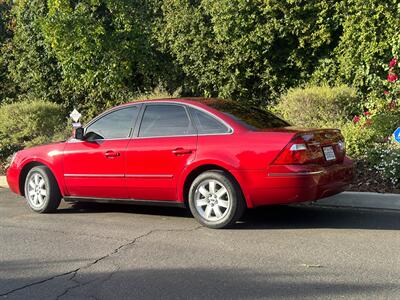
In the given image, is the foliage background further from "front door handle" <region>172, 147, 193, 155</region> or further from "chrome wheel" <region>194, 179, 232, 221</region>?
"chrome wheel" <region>194, 179, 232, 221</region>

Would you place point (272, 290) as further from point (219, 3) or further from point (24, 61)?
point (24, 61)

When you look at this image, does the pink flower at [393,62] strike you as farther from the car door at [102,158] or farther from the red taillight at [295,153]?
→ the car door at [102,158]

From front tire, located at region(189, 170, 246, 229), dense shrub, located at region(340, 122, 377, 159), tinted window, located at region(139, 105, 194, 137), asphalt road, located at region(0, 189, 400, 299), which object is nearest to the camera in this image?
asphalt road, located at region(0, 189, 400, 299)

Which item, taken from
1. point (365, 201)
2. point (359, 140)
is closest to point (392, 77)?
point (359, 140)

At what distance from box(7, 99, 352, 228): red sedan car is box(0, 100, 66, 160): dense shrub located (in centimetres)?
583

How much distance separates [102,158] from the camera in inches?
276

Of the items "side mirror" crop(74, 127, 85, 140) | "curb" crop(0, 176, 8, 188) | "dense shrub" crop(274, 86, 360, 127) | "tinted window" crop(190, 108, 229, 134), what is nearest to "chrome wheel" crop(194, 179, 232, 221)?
"tinted window" crop(190, 108, 229, 134)

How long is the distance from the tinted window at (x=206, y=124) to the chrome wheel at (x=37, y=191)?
8.75ft

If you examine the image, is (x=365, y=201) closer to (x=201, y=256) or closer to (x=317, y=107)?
(x=201, y=256)

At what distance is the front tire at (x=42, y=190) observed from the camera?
7.58 meters

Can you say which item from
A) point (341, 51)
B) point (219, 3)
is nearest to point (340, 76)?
point (341, 51)

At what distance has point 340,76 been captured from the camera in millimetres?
11922

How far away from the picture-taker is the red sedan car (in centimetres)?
585

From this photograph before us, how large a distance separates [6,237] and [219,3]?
7965mm
